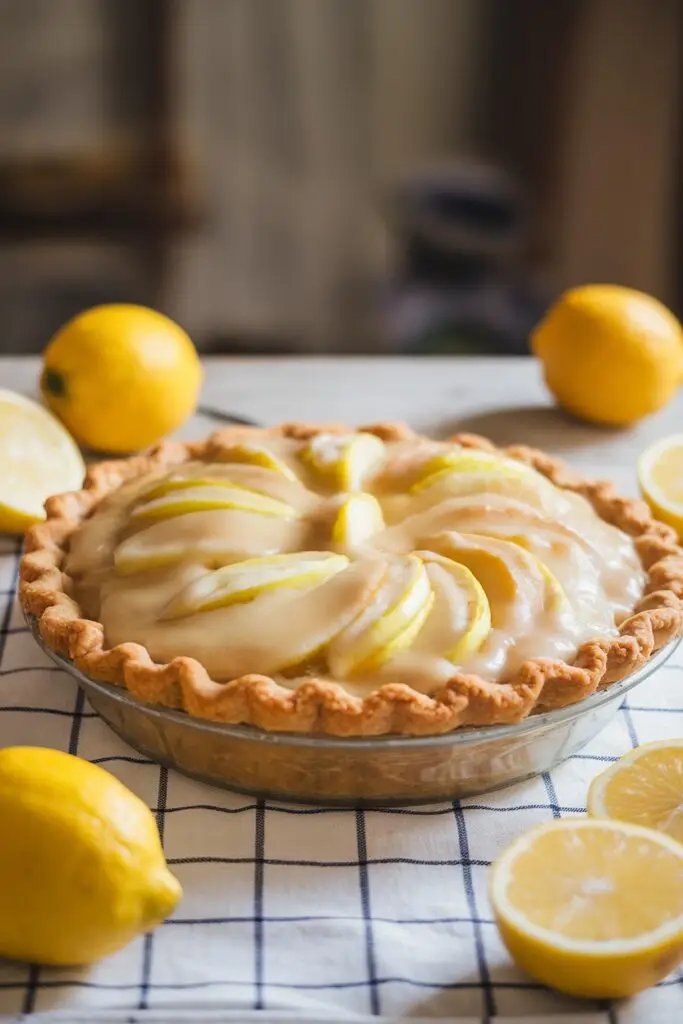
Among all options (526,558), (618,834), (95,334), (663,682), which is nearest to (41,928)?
(618,834)

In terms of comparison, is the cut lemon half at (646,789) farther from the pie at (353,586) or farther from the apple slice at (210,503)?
the apple slice at (210,503)

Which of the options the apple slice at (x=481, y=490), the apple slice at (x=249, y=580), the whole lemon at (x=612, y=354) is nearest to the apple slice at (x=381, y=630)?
Answer: the apple slice at (x=249, y=580)

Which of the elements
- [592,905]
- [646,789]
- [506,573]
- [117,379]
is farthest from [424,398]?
[592,905]

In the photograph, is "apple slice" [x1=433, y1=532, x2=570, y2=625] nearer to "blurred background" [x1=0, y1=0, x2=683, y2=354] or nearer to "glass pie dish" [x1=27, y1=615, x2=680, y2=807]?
"glass pie dish" [x1=27, y1=615, x2=680, y2=807]

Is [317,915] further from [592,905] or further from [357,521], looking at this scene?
[357,521]

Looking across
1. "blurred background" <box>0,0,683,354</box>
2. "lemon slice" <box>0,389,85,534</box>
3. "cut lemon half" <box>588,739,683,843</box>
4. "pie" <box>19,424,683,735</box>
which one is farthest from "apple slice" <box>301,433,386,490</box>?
"blurred background" <box>0,0,683,354</box>

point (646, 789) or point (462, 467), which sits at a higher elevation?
point (462, 467)
